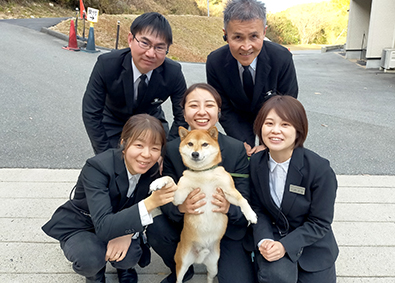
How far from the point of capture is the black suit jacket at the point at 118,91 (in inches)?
120

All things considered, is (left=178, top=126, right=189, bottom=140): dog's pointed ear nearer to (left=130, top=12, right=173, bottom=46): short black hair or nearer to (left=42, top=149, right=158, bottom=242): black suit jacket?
(left=42, top=149, right=158, bottom=242): black suit jacket

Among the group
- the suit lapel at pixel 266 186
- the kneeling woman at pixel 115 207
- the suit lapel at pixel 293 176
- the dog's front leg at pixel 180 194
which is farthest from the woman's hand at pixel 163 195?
the suit lapel at pixel 293 176

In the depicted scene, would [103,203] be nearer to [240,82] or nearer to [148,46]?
[148,46]

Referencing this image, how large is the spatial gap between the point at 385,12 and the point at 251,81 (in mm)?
11702

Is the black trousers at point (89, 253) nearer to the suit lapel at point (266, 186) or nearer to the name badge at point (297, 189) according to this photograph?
the suit lapel at point (266, 186)

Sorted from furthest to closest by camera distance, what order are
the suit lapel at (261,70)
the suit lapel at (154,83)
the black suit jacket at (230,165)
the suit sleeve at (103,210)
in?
the suit lapel at (154,83), the suit lapel at (261,70), the black suit jacket at (230,165), the suit sleeve at (103,210)

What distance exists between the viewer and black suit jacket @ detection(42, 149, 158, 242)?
6.82 ft

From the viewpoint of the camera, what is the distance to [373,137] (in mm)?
5605

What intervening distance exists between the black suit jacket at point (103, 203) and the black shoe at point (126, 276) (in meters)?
0.37

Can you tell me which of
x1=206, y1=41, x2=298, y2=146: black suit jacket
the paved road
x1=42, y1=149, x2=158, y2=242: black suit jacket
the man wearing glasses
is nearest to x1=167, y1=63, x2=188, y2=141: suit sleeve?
the man wearing glasses

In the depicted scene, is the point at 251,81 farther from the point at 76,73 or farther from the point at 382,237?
the point at 76,73

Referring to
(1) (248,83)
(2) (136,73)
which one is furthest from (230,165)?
(2) (136,73)

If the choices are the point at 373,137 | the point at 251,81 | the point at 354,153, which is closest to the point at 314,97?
the point at 373,137

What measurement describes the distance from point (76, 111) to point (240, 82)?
4.34m
